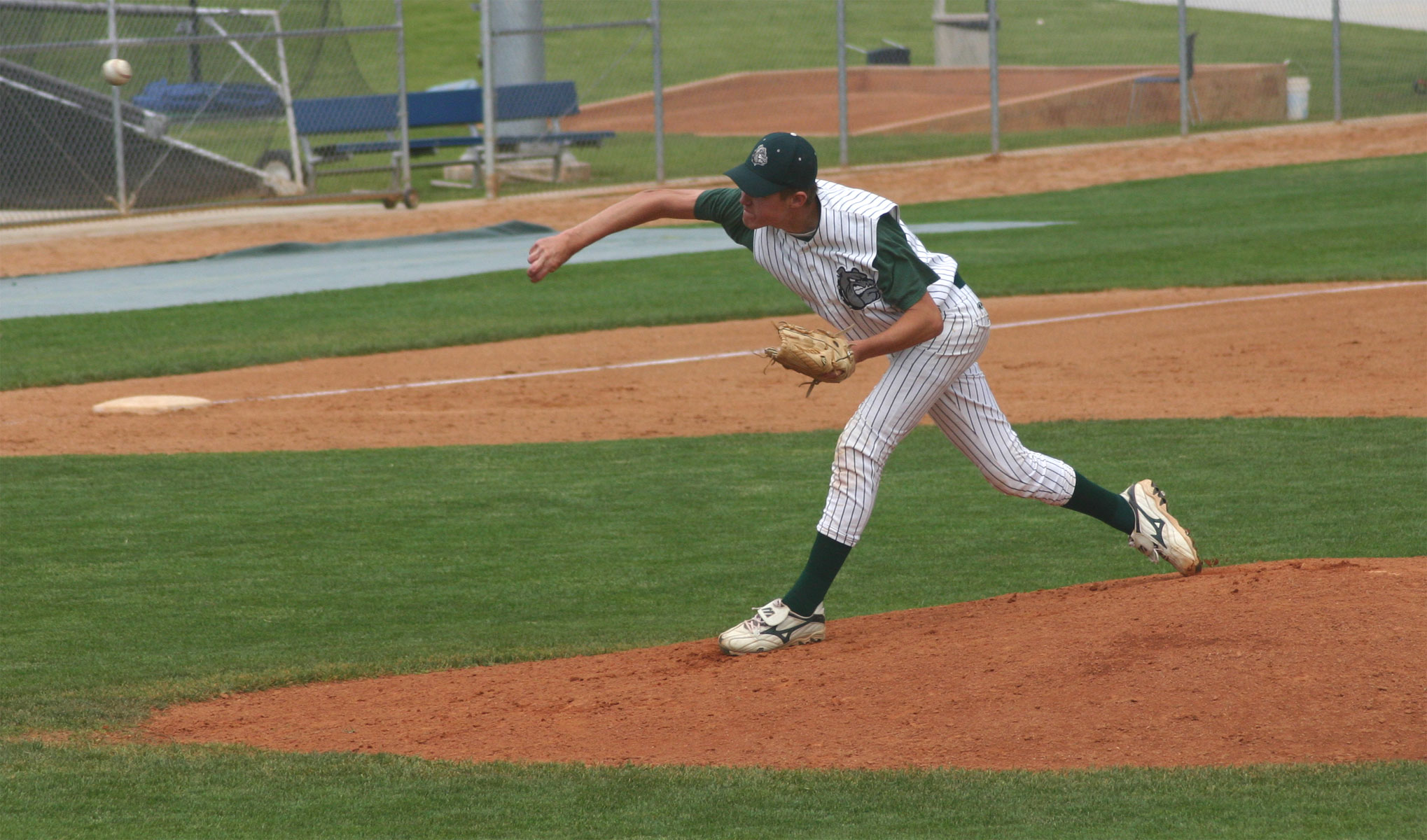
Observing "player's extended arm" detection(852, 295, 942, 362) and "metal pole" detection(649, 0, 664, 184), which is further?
"metal pole" detection(649, 0, 664, 184)

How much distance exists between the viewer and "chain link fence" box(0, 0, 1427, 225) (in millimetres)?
19734

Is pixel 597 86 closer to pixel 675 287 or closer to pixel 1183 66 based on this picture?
pixel 1183 66

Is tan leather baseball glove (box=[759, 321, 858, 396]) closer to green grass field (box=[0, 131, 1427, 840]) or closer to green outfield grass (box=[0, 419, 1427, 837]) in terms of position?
green grass field (box=[0, 131, 1427, 840])

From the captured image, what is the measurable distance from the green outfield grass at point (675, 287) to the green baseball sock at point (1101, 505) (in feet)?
26.3

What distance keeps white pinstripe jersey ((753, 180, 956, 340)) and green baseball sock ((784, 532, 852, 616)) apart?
0.67m

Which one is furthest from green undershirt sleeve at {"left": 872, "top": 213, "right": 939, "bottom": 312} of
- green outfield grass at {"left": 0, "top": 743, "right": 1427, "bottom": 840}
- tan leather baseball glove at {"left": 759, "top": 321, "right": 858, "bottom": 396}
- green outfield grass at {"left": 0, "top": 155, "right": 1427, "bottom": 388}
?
green outfield grass at {"left": 0, "top": 155, "right": 1427, "bottom": 388}

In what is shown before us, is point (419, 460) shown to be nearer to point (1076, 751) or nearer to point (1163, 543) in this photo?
point (1163, 543)

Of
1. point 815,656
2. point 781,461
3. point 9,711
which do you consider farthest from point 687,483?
point 9,711

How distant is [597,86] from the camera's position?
118 feet

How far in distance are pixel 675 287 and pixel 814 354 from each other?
1048cm

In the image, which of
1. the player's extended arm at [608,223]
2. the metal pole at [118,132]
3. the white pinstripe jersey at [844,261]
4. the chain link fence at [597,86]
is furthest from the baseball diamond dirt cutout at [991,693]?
the chain link fence at [597,86]

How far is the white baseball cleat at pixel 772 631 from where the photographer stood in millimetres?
5102

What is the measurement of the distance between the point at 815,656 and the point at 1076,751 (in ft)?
3.29

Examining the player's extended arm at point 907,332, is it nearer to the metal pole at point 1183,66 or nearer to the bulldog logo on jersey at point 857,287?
the bulldog logo on jersey at point 857,287
